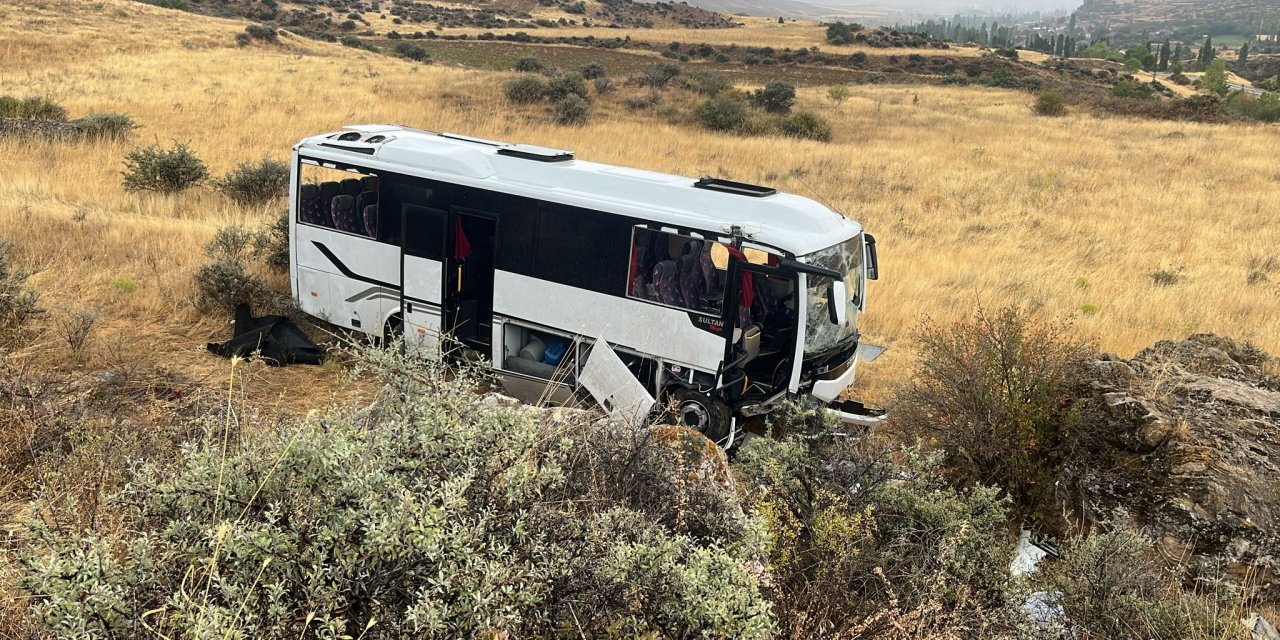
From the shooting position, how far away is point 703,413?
25.8 feet

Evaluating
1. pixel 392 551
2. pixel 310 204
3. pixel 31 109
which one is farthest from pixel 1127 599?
pixel 31 109

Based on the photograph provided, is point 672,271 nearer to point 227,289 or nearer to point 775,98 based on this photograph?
point 227,289

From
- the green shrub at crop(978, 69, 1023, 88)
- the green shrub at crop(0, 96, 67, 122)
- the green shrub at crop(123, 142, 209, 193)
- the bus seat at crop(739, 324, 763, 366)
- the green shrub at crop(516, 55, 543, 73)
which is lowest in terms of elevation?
the bus seat at crop(739, 324, 763, 366)

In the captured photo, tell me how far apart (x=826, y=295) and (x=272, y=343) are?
653 centimetres

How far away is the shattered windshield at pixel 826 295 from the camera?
777 centimetres

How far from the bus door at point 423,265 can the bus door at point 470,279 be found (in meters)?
0.09

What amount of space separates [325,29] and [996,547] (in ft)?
236

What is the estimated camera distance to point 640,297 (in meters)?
8.20

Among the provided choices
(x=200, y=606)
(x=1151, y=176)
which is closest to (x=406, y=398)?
(x=200, y=606)

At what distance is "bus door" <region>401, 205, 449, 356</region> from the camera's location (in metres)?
9.05

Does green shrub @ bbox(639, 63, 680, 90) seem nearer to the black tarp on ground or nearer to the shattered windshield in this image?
the black tarp on ground

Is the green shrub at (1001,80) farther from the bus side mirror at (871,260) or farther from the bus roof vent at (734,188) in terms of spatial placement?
the bus roof vent at (734,188)

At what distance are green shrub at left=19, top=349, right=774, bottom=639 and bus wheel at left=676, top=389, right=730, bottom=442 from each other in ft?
12.3

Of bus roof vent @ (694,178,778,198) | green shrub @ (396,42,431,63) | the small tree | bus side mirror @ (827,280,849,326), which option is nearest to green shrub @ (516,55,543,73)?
green shrub @ (396,42,431,63)
